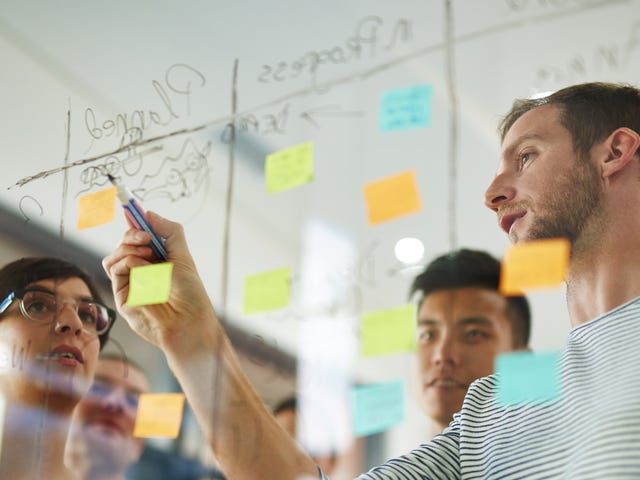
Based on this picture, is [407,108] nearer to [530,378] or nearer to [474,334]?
[474,334]

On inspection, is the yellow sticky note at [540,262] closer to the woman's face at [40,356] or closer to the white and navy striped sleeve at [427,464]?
the white and navy striped sleeve at [427,464]

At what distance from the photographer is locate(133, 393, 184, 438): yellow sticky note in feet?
4.23

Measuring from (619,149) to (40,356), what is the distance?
0.92 meters

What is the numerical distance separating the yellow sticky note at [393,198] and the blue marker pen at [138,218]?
34cm

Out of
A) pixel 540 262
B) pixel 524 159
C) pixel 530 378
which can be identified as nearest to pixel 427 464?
pixel 530 378

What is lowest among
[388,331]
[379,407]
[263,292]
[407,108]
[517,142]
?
[379,407]

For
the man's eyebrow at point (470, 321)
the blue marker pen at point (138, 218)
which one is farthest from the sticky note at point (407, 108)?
Answer: the blue marker pen at point (138, 218)

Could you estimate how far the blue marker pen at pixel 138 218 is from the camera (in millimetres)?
1160

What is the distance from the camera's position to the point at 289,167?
1.38 metres

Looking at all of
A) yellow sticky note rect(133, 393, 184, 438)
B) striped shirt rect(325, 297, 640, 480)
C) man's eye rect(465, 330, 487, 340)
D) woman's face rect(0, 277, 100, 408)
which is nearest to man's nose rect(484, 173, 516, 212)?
striped shirt rect(325, 297, 640, 480)

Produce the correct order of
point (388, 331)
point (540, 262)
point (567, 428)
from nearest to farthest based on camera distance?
point (567, 428) → point (540, 262) → point (388, 331)

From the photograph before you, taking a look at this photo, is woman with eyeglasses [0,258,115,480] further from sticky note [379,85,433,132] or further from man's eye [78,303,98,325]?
sticky note [379,85,433,132]

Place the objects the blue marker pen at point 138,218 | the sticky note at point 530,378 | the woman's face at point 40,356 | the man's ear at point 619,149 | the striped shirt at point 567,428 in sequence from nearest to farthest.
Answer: the striped shirt at point 567,428, the sticky note at point 530,378, the man's ear at point 619,149, the blue marker pen at point 138,218, the woman's face at point 40,356

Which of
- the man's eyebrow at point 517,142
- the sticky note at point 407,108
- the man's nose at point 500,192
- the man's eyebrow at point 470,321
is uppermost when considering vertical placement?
the sticky note at point 407,108
